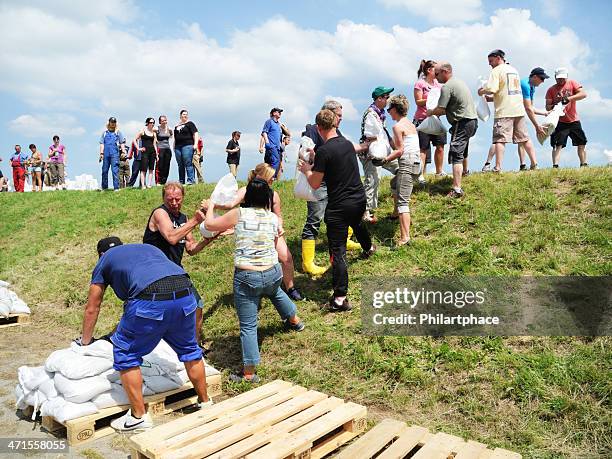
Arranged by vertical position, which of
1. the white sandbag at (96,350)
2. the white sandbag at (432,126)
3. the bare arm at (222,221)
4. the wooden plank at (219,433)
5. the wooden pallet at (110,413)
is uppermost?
the white sandbag at (432,126)

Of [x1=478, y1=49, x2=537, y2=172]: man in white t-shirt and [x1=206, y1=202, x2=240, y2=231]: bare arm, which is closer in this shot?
[x1=206, y1=202, x2=240, y2=231]: bare arm

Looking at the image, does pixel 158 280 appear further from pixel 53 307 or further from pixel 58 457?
pixel 53 307

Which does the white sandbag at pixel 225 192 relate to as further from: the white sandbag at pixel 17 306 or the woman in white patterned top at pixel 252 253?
the white sandbag at pixel 17 306

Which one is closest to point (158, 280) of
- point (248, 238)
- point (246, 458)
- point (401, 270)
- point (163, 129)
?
point (248, 238)

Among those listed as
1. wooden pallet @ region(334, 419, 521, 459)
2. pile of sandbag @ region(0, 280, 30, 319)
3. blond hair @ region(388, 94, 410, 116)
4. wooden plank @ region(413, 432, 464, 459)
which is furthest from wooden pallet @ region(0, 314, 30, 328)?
wooden plank @ region(413, 432, 464, 459)

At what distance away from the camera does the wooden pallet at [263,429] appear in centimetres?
354

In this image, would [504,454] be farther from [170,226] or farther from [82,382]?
[170,226]

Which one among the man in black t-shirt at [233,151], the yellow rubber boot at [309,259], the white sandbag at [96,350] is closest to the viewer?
the white sandbag at [96,350]

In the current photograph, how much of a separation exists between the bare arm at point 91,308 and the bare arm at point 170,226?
914 mm

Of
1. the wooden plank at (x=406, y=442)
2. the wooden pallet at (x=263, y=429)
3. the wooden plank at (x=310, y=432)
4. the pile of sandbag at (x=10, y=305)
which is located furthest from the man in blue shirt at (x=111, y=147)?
the wooden plank at (x=406, y=442)

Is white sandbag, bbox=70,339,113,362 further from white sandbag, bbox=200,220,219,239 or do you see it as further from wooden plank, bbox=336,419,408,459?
wooden plank, bbox=336,419,408,459

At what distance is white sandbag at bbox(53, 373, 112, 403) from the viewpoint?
4.34m

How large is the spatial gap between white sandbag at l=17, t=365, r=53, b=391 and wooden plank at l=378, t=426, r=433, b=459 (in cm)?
329

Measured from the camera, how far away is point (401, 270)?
6.65 m
